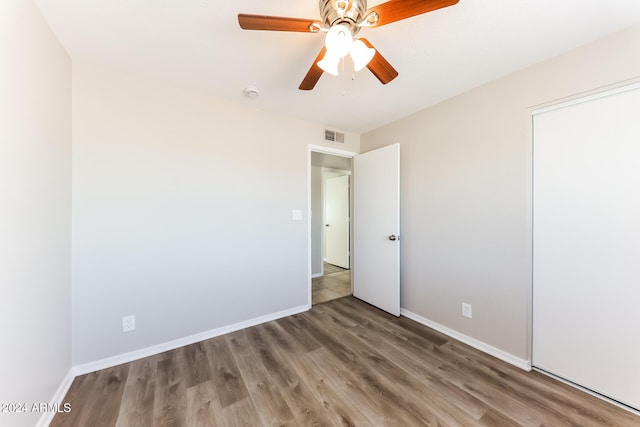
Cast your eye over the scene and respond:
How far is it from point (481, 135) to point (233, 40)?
2128mm

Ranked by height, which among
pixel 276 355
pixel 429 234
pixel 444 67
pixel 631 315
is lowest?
pixel 276 355

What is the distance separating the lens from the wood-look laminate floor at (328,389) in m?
1.41

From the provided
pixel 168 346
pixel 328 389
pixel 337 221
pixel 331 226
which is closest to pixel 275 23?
pixel 328 389

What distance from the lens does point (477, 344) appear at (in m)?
2.12

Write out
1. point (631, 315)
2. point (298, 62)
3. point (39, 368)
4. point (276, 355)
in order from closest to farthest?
point (39, 368), point (631, 315), point (298, 62), point (276, 355)

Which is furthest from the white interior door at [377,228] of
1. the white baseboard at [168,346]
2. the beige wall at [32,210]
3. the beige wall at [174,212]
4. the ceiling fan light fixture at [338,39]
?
the beige wall at [32,210]

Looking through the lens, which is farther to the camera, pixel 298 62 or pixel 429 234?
pixel 429 234

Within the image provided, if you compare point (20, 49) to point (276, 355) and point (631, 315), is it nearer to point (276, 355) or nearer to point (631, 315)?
point (276, 355)

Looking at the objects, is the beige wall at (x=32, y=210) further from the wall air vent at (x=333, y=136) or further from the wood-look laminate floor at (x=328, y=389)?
the wall air vent at (x=333, y=136)

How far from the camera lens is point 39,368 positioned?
1.31m

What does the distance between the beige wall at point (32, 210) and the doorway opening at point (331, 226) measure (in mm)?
2569

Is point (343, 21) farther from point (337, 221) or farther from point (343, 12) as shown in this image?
point (337, 221)

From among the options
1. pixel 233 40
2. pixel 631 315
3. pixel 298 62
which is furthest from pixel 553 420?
pixel 233 40

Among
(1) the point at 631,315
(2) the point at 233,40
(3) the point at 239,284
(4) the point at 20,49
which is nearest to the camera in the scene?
(4) the point at 20,49
